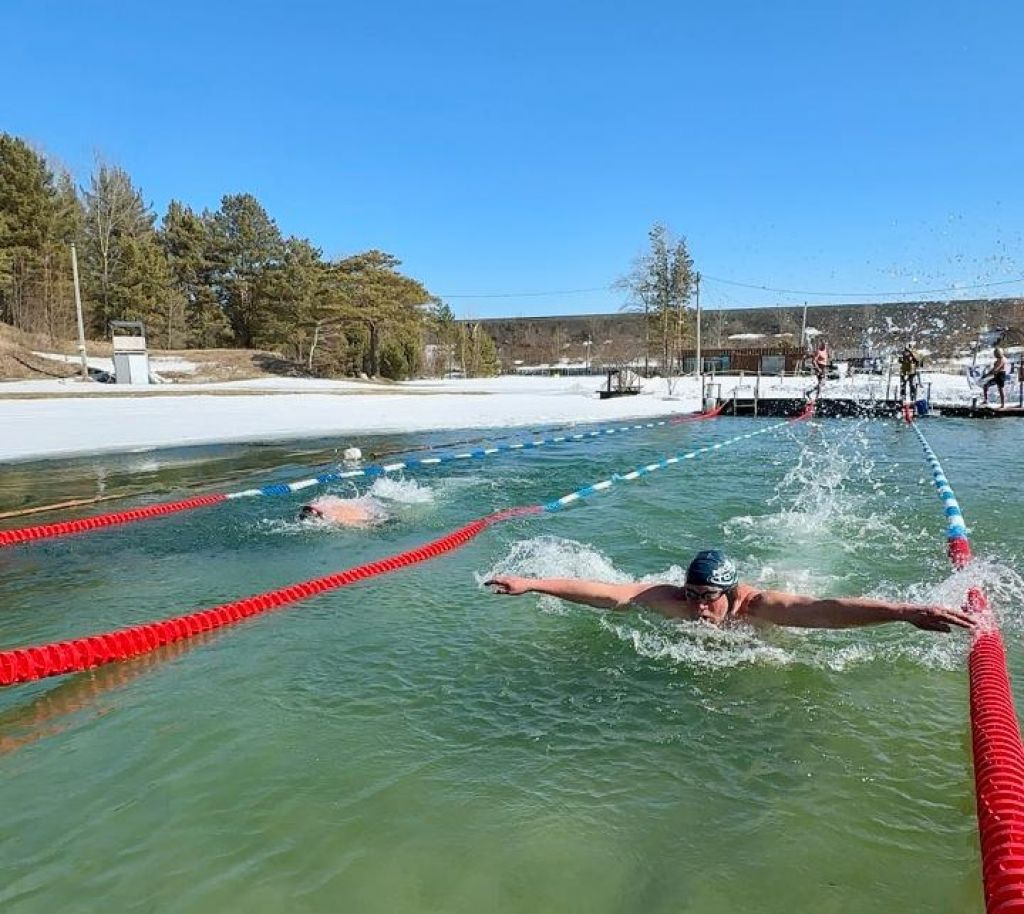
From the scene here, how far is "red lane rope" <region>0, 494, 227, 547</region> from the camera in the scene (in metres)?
8.69

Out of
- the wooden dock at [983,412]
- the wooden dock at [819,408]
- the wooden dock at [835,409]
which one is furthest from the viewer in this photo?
the wooden dock at [819,408]

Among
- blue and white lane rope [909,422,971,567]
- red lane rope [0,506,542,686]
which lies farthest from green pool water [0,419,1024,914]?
blue and white lane rope [909,422,971,567]

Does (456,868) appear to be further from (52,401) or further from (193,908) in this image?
(52,401)

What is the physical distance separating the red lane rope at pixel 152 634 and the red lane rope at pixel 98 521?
379 cm

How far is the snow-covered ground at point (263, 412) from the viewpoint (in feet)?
57.3

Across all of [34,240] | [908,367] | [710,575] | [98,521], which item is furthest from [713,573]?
[34,240]

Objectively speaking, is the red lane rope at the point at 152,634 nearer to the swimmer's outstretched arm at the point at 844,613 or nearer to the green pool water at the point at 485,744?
the green pool water at the point at 485,744

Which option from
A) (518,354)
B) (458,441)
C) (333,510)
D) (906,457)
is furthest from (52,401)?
(518,354)

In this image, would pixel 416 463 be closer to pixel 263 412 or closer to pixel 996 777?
pixel 263 412

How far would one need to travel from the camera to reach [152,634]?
5.38 m

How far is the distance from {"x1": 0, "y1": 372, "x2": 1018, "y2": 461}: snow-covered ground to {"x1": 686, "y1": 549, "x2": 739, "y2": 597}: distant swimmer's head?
1436 cm

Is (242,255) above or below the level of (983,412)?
above

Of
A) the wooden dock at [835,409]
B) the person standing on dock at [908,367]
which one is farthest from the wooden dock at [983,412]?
the person standing on dock at [908,367]

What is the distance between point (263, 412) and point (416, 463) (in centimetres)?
1056
